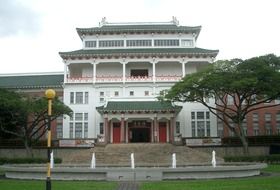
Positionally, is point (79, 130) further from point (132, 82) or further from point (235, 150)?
point (235, 150)

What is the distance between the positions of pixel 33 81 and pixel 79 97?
9.88m

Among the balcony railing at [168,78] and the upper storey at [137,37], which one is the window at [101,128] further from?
the upper storey at [137,37]

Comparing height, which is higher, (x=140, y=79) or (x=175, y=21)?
(x=175, y=21)

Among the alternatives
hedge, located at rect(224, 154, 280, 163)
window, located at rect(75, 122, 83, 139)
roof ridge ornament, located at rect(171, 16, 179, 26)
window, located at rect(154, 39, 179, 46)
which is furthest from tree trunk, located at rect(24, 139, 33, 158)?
roof ridge ornament, located at rect(171, 16, 179, 26)

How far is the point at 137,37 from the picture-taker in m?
58.7

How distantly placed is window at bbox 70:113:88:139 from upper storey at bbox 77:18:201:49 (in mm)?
10443

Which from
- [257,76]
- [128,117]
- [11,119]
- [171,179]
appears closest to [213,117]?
[128,117]

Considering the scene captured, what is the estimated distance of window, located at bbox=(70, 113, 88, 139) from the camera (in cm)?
5434

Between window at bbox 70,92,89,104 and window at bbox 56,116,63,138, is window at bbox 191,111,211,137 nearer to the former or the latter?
window at bbox 70,92,89,104

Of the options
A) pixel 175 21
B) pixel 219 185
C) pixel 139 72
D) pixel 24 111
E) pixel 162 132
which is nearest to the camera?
pixel 219 185

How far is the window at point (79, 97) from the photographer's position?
55.3 metres

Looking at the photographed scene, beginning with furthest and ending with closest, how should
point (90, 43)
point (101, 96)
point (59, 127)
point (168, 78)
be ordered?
point (90, 43) → point (59, 127) → point (101, 96) → point (168, 78)

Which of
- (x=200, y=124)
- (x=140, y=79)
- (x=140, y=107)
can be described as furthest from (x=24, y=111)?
(x=200, y=124)

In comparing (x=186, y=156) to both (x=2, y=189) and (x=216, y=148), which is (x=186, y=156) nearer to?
A: (x=216, y=148)
